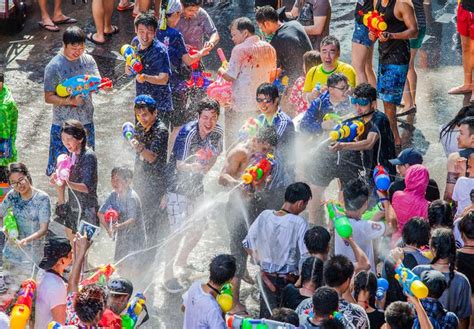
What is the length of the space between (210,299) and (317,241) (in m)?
1.07

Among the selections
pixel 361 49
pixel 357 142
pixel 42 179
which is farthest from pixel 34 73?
pixel 357 142

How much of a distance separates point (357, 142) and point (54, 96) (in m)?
3.22

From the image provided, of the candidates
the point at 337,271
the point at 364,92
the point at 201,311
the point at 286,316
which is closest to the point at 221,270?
the point at 201,311

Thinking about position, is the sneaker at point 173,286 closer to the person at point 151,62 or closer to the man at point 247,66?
the person at point 151,62

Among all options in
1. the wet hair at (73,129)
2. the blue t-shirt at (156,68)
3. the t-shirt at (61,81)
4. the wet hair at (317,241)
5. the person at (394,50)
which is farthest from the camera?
the person at (394,50)

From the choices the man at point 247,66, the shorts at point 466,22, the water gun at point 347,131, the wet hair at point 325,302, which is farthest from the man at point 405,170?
the shorts at point 466,22

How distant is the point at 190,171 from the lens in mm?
9242

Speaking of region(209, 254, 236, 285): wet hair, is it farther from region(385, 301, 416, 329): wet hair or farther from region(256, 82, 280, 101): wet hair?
region(256, 82, 280, 101): wet hair

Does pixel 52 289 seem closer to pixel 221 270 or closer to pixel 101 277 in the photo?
pixel 101 277

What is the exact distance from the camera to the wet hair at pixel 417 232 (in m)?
7.89

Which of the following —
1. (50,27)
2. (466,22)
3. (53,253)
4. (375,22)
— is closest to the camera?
(53,253)

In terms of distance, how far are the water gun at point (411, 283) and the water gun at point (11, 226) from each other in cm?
356

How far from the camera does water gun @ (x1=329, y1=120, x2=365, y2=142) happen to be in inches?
371

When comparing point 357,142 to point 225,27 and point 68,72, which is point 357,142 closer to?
point 68,72
